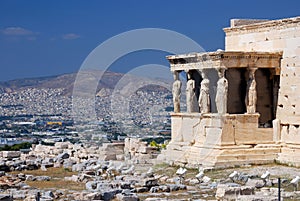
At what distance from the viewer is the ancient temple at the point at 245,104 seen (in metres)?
19.7

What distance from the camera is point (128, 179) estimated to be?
17984 millimetres

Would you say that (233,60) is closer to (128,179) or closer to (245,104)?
(245,104)

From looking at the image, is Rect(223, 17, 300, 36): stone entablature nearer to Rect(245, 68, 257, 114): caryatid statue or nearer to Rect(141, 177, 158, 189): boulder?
Rect(245, 68, 257, 114): caryatid statue

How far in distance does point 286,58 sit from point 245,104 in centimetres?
170

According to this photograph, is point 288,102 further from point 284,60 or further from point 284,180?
point 284,180

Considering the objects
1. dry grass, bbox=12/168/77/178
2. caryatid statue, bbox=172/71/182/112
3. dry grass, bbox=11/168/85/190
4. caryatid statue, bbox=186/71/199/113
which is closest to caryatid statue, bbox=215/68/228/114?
caryatid statue, bbox=186/71/199/113

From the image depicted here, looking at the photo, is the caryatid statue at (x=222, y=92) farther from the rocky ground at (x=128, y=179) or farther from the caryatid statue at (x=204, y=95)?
the rocky ground at (x=128, y=179)

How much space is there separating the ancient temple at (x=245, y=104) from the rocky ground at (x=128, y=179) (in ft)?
1.96

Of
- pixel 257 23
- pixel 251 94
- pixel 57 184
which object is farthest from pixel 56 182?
pixel 257 23

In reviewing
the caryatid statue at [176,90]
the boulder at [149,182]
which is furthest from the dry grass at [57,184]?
the caryatid statue at [176,90]

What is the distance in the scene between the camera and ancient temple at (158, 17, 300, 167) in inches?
776

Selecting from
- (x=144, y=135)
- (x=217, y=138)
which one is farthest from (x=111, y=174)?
(x=144, y=135)

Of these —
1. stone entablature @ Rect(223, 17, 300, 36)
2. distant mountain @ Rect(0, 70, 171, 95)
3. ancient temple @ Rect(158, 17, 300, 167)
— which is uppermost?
distant mountain @ Rect(0, 70, 171, 95)

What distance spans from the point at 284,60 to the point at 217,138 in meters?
2.86
